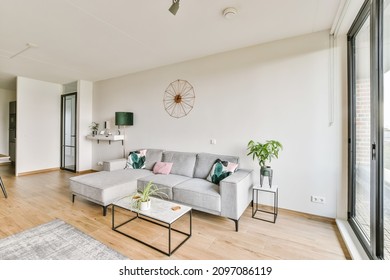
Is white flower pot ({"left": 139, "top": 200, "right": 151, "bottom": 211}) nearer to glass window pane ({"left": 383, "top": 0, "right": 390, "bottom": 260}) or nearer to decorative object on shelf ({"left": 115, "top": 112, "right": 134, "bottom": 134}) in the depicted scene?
glass window pane ({"left": 383, "top": 0, "right": 390, "bottom": 260})

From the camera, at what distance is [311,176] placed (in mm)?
2625

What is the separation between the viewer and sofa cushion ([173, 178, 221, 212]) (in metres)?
2.42

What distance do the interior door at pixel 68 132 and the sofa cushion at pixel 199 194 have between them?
4148 millimetres

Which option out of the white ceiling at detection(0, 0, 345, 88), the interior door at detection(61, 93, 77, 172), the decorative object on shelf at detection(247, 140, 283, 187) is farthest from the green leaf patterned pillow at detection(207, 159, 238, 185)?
the interior door at detection(61, 93, 77, 172)

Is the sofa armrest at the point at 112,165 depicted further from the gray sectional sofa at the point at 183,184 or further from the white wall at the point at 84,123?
the white wall at the point at 84,123

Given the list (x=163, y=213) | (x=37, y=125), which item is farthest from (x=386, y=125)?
(x=37, y=125)

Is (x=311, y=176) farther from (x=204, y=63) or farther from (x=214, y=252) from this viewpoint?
A: (x=204, y=63)

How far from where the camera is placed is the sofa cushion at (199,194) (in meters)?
2.42

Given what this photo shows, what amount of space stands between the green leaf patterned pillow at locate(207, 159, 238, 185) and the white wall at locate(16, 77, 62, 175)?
196 inches

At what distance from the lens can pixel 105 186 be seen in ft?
8.93

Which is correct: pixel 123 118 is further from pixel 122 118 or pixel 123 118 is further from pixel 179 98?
pixel 179 98

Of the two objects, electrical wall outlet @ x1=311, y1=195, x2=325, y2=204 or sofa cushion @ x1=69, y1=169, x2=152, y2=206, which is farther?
sofa cushion @ x1=69, y1=169, x2=152, y2=206
